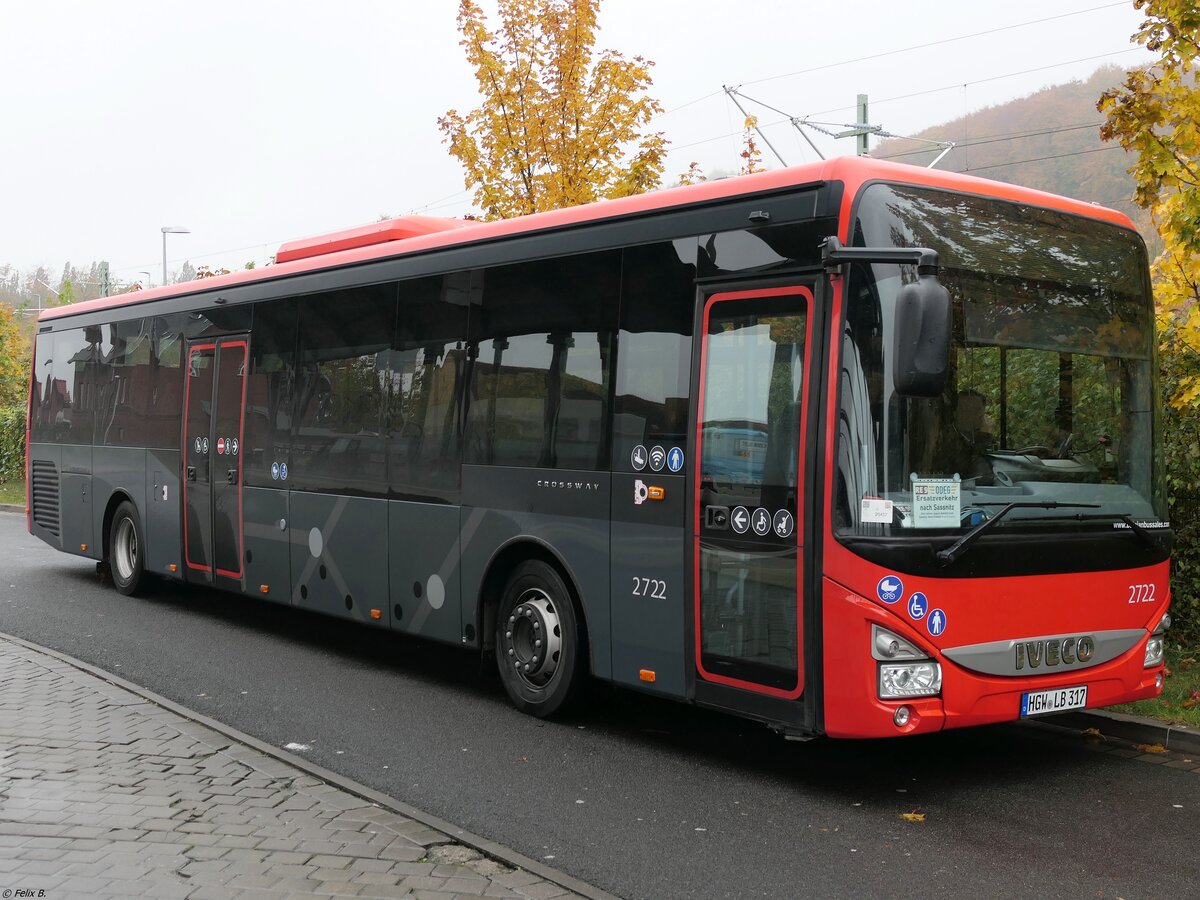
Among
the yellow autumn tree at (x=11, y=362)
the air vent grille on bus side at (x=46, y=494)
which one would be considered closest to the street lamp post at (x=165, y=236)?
the yellow autumn tree at (x=11, y=362)

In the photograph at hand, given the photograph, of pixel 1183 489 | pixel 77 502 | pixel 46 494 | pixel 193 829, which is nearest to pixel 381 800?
pixel 193 829

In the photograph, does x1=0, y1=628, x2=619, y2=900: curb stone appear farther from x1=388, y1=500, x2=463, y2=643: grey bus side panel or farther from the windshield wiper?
the windshield wiper

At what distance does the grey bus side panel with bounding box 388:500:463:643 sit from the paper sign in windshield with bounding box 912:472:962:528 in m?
3.77

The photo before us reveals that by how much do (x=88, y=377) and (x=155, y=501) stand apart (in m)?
2.41

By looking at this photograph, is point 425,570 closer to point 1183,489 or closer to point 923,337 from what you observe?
point 923,337

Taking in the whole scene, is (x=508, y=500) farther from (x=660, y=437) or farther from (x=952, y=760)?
(x=952, y=760)

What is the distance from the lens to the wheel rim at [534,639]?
8094 millimetres

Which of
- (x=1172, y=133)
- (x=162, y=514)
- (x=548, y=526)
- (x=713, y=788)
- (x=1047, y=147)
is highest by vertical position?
(x=1047, y=147)

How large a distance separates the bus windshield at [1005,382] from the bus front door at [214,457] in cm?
720

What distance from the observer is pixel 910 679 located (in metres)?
6.05

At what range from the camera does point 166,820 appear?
566cm

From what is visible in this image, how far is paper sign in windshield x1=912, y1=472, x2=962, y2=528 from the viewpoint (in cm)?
Result: 609

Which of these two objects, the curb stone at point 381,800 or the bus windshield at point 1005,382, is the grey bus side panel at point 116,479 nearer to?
the curb stone at point 381,800

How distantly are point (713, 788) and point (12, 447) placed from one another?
3142 cm
